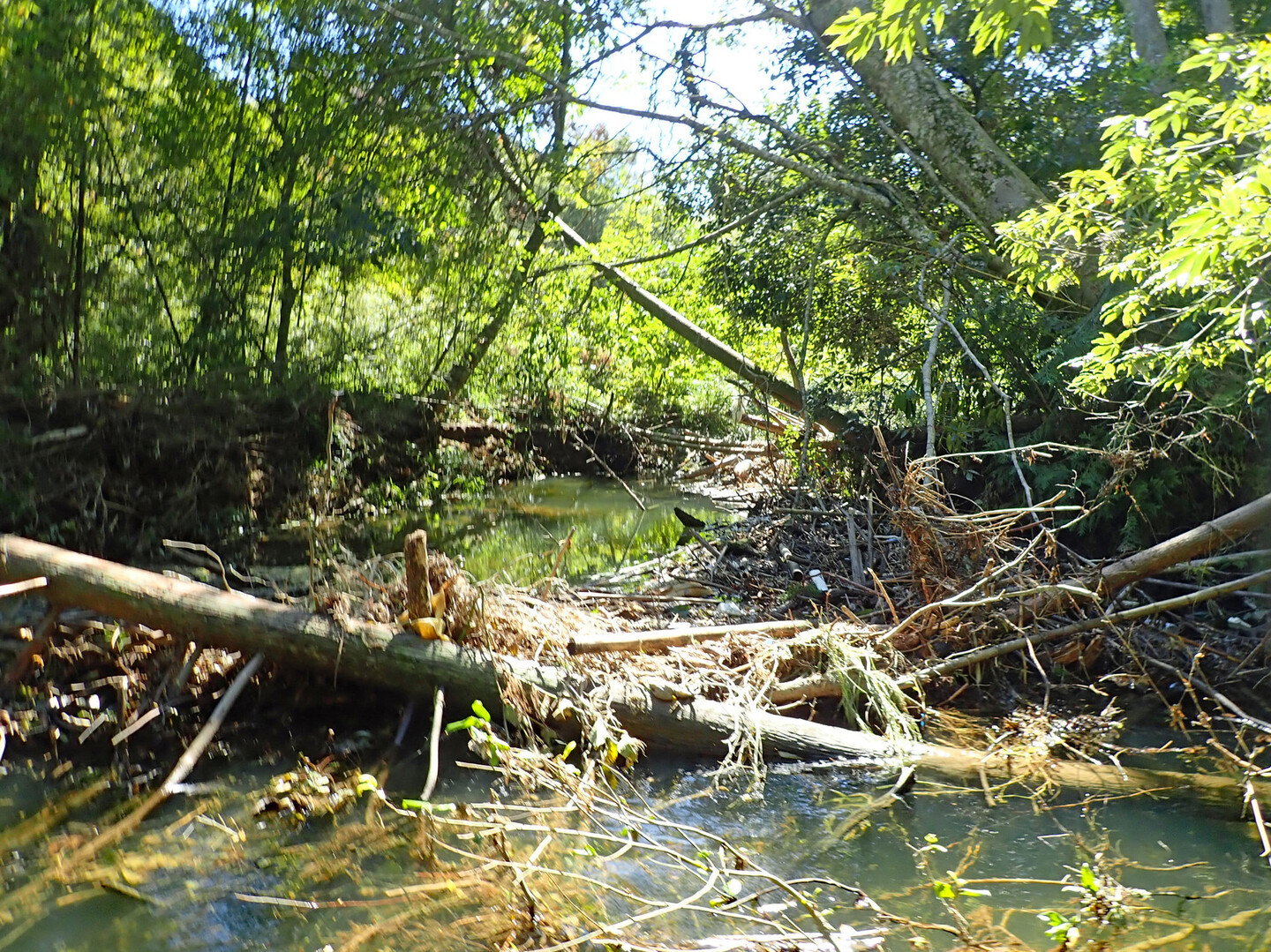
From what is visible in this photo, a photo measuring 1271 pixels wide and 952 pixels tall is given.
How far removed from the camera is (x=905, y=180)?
10.2 meters

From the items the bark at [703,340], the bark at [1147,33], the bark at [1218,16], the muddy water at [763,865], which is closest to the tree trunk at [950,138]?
the bark at [1147,33]

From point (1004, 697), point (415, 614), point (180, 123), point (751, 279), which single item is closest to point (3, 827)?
point (415, 614)

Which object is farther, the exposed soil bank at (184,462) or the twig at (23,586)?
the exposed soil bank at (184,462)

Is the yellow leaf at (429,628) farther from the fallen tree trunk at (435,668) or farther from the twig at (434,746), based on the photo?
the twig at (434,746)

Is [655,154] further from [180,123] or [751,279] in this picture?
[180,123]

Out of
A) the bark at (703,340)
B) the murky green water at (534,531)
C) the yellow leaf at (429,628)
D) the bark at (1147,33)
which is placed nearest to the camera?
the yellow leaf at (429,628)

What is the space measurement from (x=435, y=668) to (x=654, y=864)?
1591 millimetres

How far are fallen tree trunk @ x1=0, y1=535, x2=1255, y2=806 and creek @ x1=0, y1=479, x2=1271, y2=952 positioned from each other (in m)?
0.16

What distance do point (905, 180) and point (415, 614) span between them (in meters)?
7.46

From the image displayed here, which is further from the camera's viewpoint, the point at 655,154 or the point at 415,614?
the point at 655,154

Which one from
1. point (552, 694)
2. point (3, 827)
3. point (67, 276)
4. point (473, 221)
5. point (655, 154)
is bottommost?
point (3, 827)

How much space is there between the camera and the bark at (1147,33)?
26.6 ft

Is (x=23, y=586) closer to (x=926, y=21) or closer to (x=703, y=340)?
(x=926, y=21)

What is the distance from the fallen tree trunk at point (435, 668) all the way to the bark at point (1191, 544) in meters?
1.45
